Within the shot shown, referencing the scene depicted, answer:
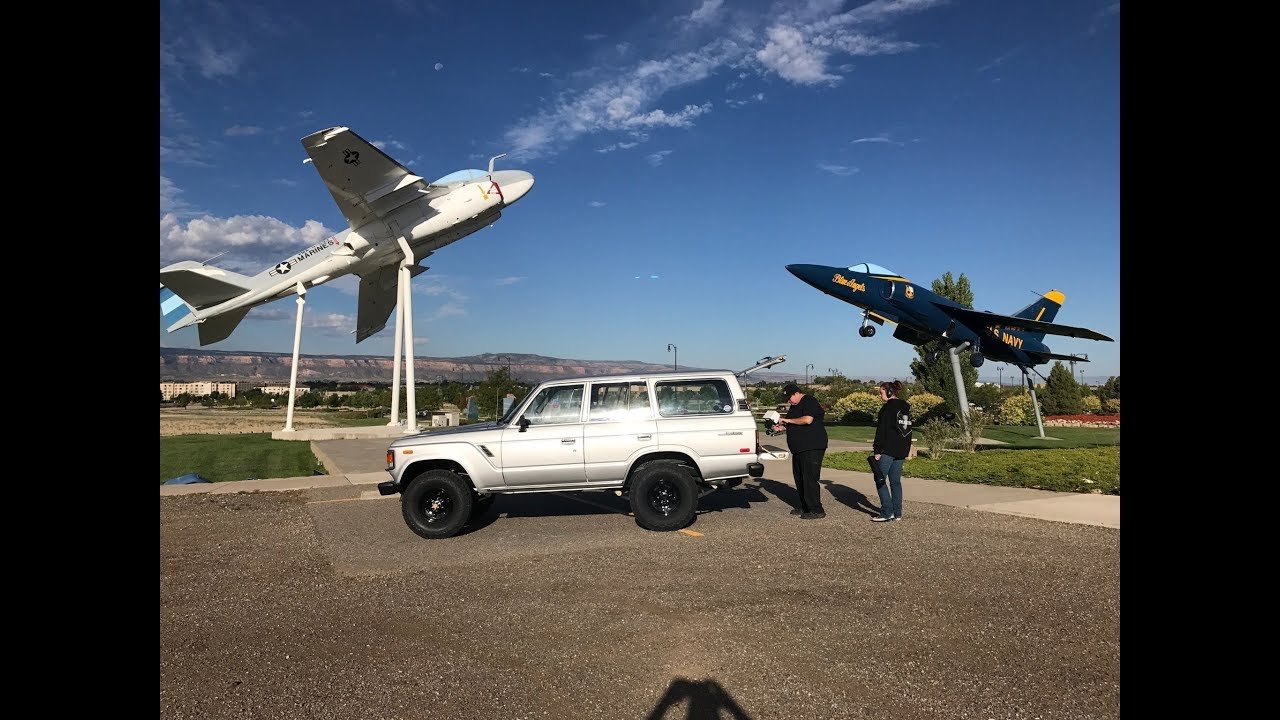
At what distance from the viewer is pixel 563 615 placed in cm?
584

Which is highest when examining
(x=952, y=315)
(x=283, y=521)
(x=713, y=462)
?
(x=952, y=315)

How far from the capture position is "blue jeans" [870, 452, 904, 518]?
9250mm

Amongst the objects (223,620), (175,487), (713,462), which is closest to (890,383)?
(713,462)

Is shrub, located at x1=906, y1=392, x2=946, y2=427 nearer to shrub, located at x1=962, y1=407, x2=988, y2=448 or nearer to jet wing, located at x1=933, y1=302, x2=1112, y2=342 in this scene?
jet wing, located at x1=933, y1=302, x2=1112, y2=342

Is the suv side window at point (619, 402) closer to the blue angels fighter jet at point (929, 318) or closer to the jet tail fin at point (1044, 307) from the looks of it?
the blue angels fighter jet at point (929, 318)

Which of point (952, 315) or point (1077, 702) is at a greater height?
point (952, 315)

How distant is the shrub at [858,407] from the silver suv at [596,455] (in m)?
28.3

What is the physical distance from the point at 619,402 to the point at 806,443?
2.45 meters

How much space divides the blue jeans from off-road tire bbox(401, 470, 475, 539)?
513 cm

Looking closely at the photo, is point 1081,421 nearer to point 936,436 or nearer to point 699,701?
point 936,436

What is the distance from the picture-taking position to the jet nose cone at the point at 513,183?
2542 cm
